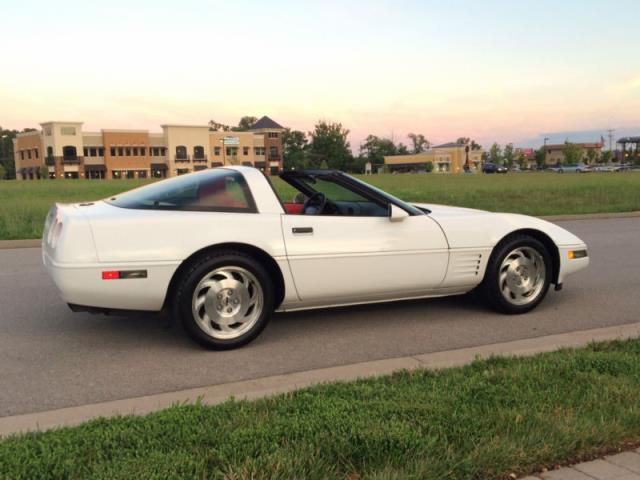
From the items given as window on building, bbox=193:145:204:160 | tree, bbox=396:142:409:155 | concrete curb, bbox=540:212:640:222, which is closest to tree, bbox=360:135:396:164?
tree, bbox=396:142:409:155

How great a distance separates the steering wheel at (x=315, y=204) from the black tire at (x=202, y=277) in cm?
82

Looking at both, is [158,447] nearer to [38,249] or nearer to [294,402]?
[294,402]

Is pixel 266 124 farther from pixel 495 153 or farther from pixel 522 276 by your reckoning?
pixel 522 276

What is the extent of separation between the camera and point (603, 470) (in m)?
2.60

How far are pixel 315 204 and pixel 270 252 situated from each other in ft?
2.91

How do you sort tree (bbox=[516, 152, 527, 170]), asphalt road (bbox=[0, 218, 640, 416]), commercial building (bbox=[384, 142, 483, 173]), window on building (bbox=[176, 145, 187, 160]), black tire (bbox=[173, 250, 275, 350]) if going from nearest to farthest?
asphalt road (bbox=[0, 218, 640, 416]), black tire (bbox=[173, 250, 275, 350]), window on building (bbox=[176, 145, 187, 160]), commercial building (bbox=[384, 142, 483, 173]), tree (bbox=[516, 152, 527, 170])

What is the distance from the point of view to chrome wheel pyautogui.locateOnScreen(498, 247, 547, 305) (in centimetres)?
539

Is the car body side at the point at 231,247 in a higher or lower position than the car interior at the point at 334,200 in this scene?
lower

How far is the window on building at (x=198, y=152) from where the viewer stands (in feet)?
340

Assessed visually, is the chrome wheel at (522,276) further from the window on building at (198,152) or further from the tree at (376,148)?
the tree at (376,148)

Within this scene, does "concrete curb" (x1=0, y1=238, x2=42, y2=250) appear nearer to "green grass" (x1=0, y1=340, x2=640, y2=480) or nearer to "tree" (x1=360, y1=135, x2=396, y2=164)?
"green grass" (x1=0, y1=340, x2=640, y2=480)

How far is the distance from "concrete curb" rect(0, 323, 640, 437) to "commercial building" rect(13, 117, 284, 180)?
91.9 meters

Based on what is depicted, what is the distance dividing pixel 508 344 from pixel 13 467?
3.37 metres

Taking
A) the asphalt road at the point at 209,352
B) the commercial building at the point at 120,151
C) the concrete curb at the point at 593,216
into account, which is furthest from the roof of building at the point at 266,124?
the asphalt road at the point at 209,352
